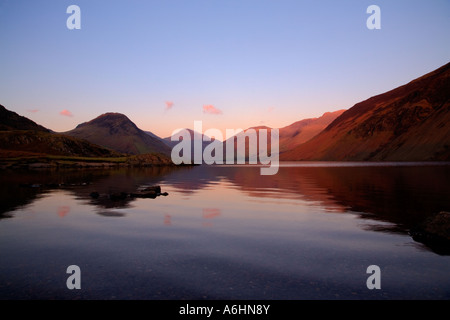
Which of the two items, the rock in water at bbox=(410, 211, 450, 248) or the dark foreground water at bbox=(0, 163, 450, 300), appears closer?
the dark foreground water at bbox=(0, 163, 450, 300)

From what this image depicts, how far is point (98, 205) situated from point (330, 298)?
24.8 meters

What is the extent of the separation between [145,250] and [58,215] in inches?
519

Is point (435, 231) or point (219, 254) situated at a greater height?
point (435, 231)

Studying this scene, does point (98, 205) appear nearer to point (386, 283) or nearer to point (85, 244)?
point (85, 244)

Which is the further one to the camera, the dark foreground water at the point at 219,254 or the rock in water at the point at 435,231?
Answer: the rock in water at the point at 435,231

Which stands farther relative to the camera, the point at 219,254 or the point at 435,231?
the point at 435,231

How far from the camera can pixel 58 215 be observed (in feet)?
81.2

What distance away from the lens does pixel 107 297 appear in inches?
394

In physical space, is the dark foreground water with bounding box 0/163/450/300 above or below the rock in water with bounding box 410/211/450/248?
below

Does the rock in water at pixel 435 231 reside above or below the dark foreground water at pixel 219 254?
above

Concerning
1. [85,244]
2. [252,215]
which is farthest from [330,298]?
[252,215]
